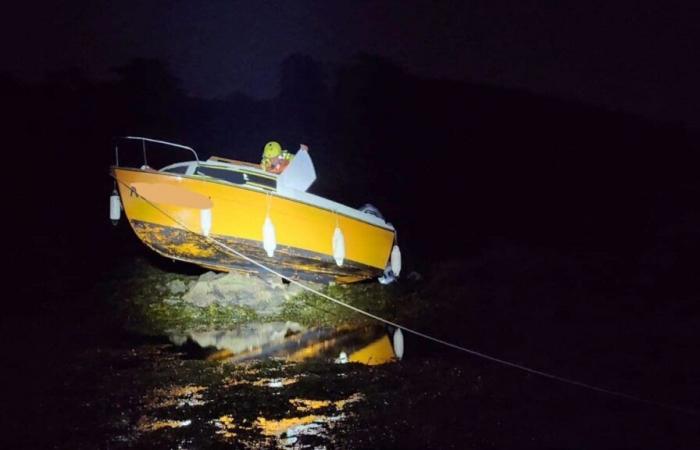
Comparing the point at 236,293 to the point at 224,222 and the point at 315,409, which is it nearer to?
the point at 224,222

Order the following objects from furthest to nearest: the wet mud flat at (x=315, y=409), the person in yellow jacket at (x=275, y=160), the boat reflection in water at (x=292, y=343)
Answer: the person in yellow jacket at (x=275, y=160) → the boat reflection in water at (x=292, y=343) → the wet mud flat at (x=315, y=409)

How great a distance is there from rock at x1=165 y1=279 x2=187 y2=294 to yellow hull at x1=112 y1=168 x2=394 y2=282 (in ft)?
1.46

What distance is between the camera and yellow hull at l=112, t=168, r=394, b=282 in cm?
814

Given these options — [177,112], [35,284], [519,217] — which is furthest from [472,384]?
[177,112]

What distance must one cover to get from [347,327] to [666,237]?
780 centimetres

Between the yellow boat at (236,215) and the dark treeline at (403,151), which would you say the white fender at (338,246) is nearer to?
the yellow boat at (236,215)

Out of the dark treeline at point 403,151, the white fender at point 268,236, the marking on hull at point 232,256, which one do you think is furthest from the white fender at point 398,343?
the dark treeline at point 403,151

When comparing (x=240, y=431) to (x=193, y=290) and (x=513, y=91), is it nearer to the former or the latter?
(x=193, y=290)

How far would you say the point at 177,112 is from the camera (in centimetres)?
2112

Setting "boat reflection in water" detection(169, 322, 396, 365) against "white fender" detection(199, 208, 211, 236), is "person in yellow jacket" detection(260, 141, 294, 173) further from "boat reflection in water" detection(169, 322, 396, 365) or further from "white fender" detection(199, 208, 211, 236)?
"boat reflection in water" detection(169, 322, 396, 365)

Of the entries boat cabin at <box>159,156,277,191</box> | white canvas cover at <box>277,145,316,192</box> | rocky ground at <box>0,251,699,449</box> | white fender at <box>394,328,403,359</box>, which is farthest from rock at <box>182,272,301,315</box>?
white fender at <box>394,328,403,359</box>

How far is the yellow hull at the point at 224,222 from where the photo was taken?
320 inches

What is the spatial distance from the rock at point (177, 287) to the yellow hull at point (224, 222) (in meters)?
0.44

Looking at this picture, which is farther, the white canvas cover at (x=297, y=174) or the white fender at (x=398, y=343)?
the white canvas cover at (x=297, y=174)
